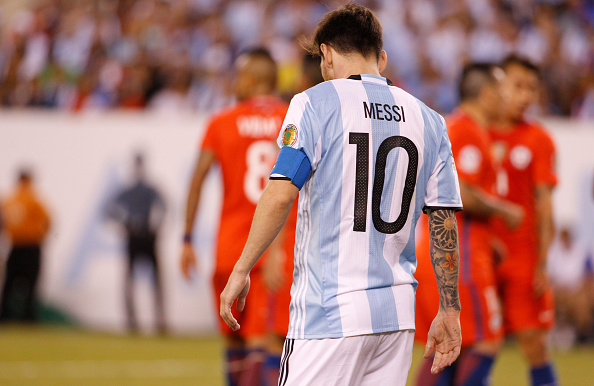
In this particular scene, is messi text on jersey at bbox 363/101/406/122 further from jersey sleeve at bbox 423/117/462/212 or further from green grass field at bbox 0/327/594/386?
green grass field at bbox 0/327/594/386

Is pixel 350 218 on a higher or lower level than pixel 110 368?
higher

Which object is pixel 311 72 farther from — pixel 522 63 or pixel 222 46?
pixel 222 46

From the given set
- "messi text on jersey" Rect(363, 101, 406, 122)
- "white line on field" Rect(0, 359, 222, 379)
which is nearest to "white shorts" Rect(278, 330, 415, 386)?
"messi text on jersey" Rect(363, 101, 406, 122)

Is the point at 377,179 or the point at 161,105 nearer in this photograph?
the point at 377,179

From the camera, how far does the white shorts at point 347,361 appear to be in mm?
2811

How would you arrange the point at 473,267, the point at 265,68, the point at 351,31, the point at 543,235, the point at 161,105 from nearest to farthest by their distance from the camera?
the point at 351,31, the point at 473,267, the point at 265,68, the point at 543,235, the point at 161,105

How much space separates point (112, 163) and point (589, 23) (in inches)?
350

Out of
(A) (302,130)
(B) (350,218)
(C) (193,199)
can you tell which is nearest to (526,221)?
(C) (193,199)

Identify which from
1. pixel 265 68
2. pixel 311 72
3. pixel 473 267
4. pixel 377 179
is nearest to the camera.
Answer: pixel 377 179

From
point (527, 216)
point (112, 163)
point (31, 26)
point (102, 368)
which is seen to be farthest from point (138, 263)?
point (527, 216)

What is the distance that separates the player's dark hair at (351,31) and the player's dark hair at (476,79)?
244cm

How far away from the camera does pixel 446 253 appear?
10.1 feet

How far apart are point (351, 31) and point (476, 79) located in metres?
2.57

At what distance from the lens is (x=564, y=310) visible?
11.0 metres
